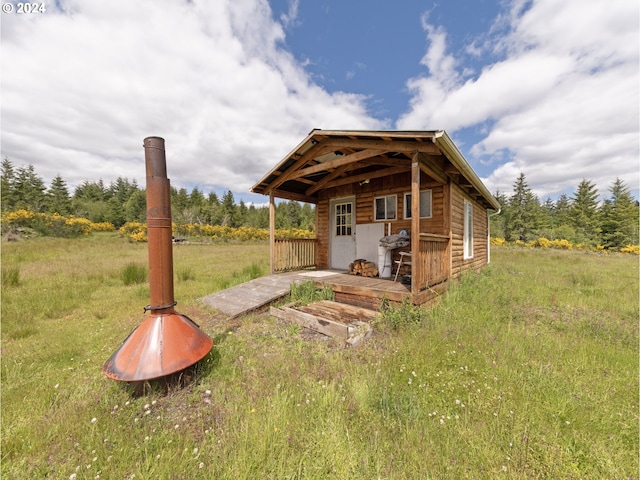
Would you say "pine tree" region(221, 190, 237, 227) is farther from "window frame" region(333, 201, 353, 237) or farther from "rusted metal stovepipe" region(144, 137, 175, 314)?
"rusted metal stovepipe" region(144, 137, 175, 314)

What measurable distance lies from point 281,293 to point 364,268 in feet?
8.16

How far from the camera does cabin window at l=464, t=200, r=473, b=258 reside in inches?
307

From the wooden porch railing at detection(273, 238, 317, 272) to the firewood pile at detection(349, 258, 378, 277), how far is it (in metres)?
1.96

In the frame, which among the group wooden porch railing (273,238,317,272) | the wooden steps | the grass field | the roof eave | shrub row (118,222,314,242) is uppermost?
the roof eave

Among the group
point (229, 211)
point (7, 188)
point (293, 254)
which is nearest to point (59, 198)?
point (7, 188)

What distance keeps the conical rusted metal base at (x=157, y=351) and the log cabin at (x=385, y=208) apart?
3.42 m

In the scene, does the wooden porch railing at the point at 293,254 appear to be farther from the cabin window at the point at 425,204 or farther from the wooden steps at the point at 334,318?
the cabin window at the point at 425,204

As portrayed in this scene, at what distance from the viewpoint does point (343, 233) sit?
27.2ft

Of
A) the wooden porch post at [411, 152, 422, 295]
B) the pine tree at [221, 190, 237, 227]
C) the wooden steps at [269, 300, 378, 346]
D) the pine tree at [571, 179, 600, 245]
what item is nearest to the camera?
the wooden steps at [269, 300, 378, 346]

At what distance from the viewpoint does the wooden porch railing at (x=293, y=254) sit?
7785 millimetres

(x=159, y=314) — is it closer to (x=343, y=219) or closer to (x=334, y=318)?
(x=334, y=318)

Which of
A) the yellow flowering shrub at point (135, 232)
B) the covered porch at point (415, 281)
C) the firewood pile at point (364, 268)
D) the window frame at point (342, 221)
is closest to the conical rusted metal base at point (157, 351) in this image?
the covered porch at point (415, 281)

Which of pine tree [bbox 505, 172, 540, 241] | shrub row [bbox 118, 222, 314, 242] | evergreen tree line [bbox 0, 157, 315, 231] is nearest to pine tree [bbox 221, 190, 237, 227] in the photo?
evergreen tree line [bbox 0, 157, 315, 231]

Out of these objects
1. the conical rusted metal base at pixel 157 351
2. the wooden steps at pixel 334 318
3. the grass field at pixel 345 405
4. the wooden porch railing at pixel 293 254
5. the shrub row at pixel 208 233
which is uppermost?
the shrub row at pixel 208 233
